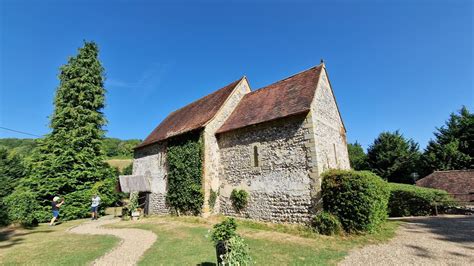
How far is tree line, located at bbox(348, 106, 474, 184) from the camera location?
2678cm

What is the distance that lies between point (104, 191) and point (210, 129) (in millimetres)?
11028

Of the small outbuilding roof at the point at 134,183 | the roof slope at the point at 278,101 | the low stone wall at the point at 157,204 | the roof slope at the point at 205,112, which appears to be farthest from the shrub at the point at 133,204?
the roof slope at the point at 278,101

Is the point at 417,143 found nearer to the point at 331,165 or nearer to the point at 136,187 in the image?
the point at 331,165

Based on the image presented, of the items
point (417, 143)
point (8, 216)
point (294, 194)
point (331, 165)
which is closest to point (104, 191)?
point (8, 216)

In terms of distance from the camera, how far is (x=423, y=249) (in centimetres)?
748

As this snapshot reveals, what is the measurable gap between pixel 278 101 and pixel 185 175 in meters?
7.33

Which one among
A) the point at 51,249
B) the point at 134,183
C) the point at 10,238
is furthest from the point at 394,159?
the point at 10,238

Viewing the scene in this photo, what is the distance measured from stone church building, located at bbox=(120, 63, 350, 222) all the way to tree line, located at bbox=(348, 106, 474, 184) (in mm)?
15115

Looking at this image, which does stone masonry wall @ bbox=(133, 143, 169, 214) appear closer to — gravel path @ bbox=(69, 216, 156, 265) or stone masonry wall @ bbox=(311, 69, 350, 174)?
gravel path @ bbox=(69, 216, 156, 265)

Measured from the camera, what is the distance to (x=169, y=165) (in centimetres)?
1659

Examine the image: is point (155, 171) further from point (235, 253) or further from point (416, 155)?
point (416, 155)

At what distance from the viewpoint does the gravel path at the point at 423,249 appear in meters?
6.51

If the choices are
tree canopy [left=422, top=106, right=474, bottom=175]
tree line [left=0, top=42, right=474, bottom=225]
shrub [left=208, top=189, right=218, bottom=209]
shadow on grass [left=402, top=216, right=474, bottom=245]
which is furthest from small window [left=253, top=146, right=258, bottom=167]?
tree canopy [left=422, top=106, right=474, bottom=175]

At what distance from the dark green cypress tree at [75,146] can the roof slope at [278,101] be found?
1143cm
